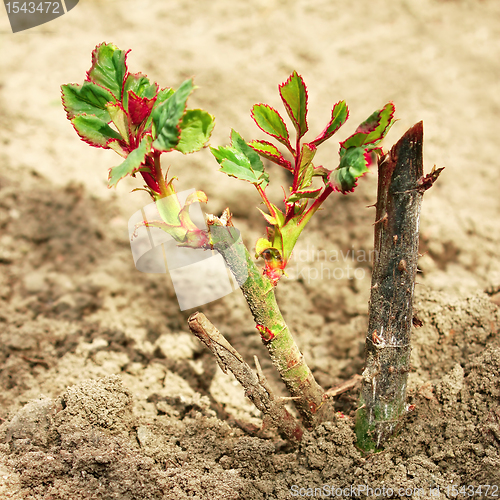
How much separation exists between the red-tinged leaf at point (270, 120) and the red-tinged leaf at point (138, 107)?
0.87 ft

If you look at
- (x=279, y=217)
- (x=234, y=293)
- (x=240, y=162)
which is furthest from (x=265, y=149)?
(x=234, y=293)

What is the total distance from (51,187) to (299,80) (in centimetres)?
176

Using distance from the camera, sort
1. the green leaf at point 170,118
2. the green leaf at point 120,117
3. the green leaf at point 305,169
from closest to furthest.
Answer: the green leaf at point 170,118 < the green leaf at point 120,117 < the green leaf at point 305,169

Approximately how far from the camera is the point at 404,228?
104 centimetres

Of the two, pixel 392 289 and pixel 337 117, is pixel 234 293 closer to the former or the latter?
pixel 392 289

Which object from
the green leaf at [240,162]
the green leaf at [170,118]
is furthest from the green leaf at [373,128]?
the green leaf at [170,118]

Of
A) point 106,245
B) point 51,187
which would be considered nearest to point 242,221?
point 106,245

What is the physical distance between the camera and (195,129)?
90 centimetres

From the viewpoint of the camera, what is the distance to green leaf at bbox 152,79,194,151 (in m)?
0.81

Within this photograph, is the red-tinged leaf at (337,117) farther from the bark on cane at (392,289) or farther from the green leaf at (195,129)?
the green leaf at (195,129)

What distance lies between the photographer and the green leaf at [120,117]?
92 cm

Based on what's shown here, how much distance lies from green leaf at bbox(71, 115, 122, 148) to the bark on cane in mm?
664

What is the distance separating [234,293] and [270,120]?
3.52ft

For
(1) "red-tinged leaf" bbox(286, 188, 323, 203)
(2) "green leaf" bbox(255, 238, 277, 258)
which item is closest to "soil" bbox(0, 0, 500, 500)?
(2) "green leaf" bbox(255, 238, 277, 258)
